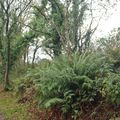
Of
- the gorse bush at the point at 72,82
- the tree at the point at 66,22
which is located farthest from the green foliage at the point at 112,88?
the tree at the point at 66,22

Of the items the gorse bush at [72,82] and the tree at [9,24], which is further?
the tree at [9,24]

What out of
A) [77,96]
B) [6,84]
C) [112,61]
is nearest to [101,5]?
[6,84]

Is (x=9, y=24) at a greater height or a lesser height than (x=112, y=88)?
greater

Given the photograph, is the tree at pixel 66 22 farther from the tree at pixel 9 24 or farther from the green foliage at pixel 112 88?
the green foliage at pixel 112 88

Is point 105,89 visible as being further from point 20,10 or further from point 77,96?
point 20,10

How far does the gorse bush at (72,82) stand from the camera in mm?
10672

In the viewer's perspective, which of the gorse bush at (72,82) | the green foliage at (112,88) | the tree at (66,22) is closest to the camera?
the green foliage at (112,88)

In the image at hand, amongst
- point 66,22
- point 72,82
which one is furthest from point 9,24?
point 72,82

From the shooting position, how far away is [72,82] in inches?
438

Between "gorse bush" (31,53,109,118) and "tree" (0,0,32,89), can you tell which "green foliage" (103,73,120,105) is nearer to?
"gorse bush" (31,53,109,118)

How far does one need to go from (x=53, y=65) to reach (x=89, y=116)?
273 cm

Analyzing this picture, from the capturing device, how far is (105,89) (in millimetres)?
10055

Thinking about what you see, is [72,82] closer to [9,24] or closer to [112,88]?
[112,88]

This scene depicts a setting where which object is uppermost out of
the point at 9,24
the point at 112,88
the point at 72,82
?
the point at 9,24
